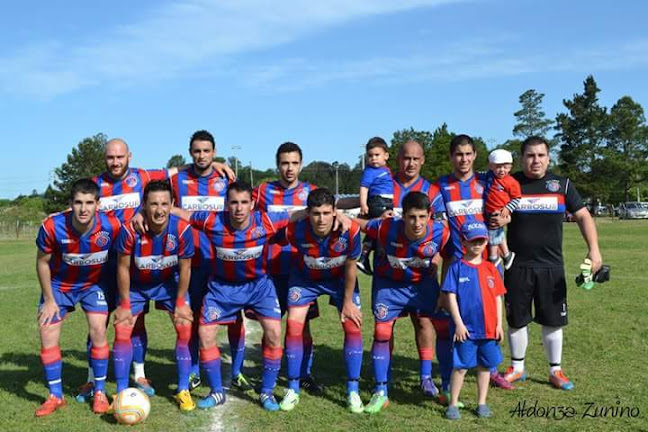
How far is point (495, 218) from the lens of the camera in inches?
208

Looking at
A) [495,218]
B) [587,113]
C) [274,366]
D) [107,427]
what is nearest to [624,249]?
[495,218]

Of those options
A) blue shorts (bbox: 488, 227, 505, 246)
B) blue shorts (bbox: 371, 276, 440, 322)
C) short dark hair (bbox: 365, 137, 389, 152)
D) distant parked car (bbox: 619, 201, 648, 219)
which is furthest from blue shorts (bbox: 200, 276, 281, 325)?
distant parked car (bbox: 619, 201, 648, 219)

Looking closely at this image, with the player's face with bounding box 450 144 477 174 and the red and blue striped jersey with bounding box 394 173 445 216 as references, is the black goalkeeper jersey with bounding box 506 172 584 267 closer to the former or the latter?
the player's face with bounding box 450 144 477 174

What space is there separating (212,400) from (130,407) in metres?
0.71

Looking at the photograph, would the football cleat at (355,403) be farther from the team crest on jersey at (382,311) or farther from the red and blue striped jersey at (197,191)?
the red and blue striped jersey at (197,191)

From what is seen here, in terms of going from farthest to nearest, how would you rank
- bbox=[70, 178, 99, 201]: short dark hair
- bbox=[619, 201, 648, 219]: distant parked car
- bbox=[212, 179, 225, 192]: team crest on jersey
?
bbox=[619, 201, 648, 219]: distant parked car
bbox=[212, 179, 225, 192]: team crest on jersey
bbox=[70, 178, 99, 201]: short dark hair

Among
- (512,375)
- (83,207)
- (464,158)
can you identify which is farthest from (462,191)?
(83,207)

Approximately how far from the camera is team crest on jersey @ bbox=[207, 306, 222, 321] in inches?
202

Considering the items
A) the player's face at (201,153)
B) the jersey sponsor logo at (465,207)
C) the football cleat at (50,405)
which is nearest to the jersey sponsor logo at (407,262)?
the jersey sponsor logo at (465,207)

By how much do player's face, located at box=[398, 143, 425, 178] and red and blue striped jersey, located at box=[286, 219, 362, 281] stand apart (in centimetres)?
71

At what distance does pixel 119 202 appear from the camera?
5.66 m

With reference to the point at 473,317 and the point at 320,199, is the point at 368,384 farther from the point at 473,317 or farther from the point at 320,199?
the point at 320,199

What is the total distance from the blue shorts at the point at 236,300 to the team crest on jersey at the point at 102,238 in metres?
0.94

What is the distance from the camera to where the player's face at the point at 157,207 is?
15.9 feet
